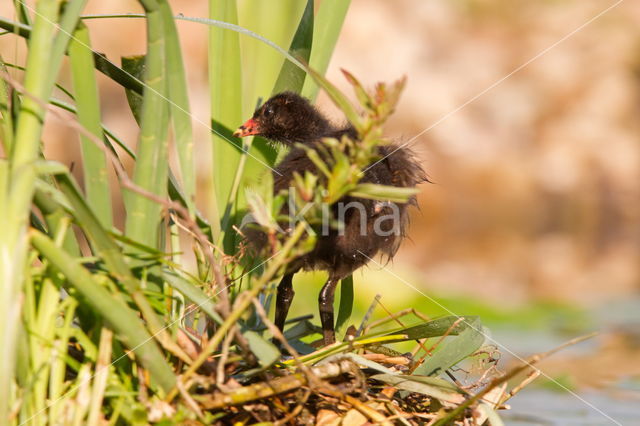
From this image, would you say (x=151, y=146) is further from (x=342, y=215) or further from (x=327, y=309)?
(x=327, y=309)

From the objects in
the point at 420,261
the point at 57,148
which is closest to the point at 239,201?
the point at 420,261

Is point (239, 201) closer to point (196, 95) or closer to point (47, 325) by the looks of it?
point (47, 325)

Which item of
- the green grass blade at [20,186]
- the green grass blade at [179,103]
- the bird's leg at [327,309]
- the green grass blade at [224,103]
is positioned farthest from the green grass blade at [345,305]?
the green grass blade at [20,186]

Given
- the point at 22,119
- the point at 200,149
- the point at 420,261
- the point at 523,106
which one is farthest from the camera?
the point at 523,106

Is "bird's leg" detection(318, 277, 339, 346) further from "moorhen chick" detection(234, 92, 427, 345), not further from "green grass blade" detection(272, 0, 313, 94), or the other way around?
"green grass blade" detection(272, 0, 313, 94)

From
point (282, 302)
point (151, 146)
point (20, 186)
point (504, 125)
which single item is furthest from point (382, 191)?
point (504, 125)

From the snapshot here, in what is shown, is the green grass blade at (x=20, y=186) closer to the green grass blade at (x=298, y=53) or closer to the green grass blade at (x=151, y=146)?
the green grass blade at (x=151, y=146)
